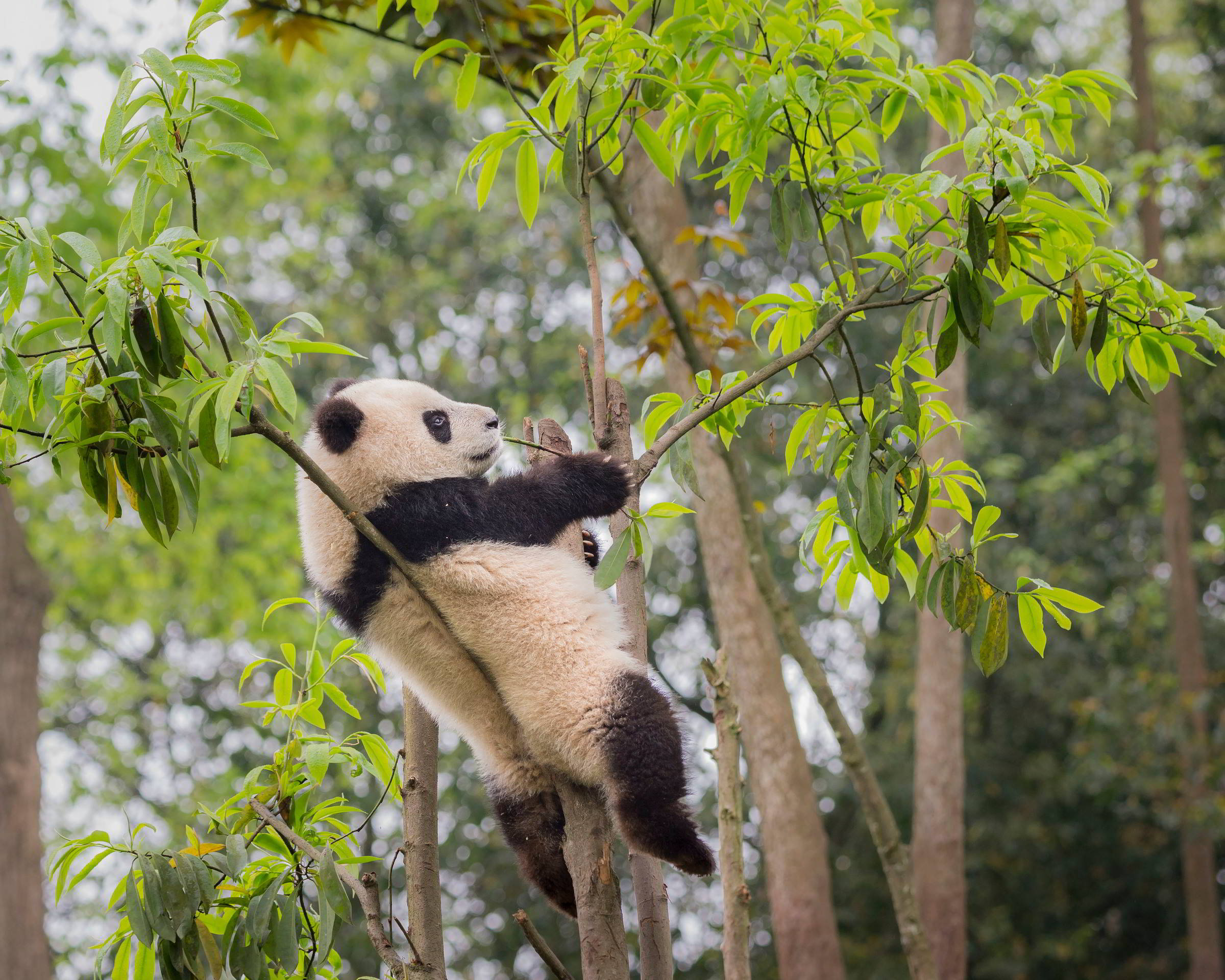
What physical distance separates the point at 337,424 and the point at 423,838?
1.16m

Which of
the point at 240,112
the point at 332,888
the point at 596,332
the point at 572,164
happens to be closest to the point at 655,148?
the point at 572,164

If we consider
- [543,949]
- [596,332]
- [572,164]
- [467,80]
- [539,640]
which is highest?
[467,80]

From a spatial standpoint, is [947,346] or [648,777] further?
[648,777]

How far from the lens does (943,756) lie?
7246 millimetres

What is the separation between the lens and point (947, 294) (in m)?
2.53

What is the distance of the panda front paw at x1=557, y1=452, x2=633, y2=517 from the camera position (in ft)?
10.1

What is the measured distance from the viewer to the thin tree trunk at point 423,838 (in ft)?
8.93

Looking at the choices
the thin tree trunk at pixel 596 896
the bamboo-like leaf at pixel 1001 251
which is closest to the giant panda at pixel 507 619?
the thin tree trunk at pixel 596 896

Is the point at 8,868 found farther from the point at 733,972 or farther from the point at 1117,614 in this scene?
the point at 1117,614

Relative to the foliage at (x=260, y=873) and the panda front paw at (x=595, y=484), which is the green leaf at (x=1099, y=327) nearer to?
the panda front paw at (x=595, y=484)

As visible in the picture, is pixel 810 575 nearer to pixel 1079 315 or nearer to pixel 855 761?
pixel 855 761

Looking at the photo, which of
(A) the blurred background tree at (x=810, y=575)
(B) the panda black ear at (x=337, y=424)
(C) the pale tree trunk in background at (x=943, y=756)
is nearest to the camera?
(B) the panda black ear at (x=337, y=424)

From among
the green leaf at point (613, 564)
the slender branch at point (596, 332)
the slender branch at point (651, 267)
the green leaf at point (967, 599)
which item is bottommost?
the green leaf at point (967, 599)

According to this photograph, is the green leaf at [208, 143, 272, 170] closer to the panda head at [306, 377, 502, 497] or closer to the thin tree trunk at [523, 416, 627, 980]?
the panda head at [306, 377, 502, 497]
